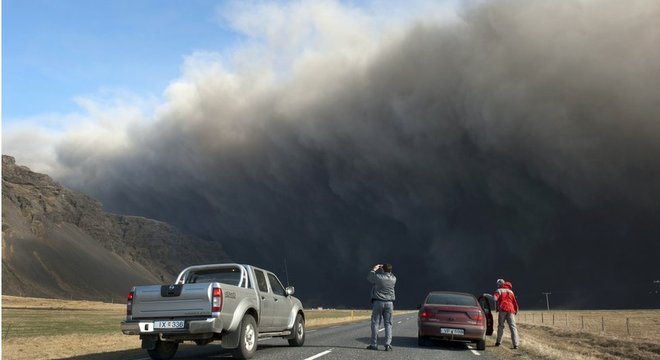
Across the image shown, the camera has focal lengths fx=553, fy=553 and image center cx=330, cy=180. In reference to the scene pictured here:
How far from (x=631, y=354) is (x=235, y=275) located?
47.2 ft

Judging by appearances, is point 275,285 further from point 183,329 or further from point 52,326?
point 52,326

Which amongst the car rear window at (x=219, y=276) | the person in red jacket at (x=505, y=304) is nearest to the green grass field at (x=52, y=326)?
the car rear window at (x=219, y=276)

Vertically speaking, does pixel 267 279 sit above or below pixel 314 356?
above

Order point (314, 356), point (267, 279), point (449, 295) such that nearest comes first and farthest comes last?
point (314, 356) → point (267, 279) → point (449, 295)

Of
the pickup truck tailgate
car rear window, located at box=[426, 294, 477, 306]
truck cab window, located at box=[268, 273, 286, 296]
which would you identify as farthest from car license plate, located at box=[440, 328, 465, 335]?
the pickup truck tailgate

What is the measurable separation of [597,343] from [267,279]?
647 inches

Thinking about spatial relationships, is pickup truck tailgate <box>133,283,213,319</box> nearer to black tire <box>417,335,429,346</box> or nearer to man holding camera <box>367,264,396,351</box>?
man holding camera <box>367,264,396,351</box>

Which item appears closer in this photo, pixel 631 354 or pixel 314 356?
pixel 314 356

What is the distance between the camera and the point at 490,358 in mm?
13594

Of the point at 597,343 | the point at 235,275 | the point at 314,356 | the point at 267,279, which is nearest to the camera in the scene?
the point at 314,356

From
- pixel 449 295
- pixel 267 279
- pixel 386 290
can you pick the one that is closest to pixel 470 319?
pixel 449 295

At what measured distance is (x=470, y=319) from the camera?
16109mm

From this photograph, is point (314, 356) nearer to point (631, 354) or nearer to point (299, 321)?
point (299, 321)

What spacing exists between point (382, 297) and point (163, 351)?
5.45 meters
